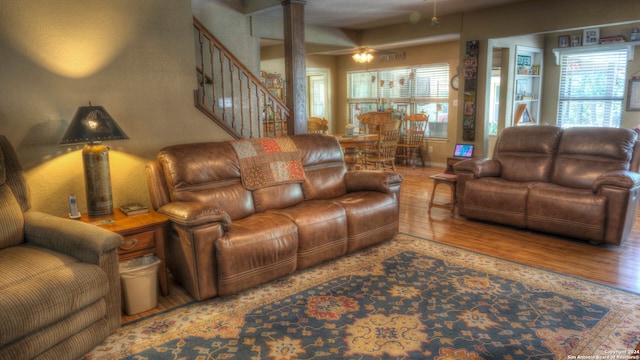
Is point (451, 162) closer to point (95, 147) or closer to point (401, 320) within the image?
point (401, 320)

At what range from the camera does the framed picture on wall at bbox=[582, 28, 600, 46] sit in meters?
7.07

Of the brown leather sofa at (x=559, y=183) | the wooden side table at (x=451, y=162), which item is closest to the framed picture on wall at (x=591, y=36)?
the brown leather sofa at (x=559, y=183)

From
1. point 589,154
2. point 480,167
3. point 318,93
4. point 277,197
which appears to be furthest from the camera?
point 318,93

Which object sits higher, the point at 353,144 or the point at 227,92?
the point at 227,92

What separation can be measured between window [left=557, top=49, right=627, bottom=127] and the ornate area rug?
5462 millimetres

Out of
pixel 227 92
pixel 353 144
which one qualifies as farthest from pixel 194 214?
pixel 353 144

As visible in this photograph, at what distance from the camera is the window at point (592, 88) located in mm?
7188

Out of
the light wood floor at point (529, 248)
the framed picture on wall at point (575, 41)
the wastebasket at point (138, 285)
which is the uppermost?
the framed picture on wall at point (575, 41)

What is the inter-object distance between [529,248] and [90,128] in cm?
360

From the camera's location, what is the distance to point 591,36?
280 inches

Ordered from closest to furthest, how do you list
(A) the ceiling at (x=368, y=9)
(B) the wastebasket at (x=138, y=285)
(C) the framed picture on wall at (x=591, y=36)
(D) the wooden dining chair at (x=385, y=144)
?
(B) the wastebasket at (x=138, y=285) < (A) the ceiling at (x=368, y=9) < (D) the wooden dining chair at (x=385, y=144) < (C) the framed picture on wall at (x=591, y=36)

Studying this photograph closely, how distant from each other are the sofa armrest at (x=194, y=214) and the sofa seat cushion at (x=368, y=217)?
3.66 feet

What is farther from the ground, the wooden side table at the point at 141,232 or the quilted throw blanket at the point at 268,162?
the quilted throw blanket at the point at 268,162

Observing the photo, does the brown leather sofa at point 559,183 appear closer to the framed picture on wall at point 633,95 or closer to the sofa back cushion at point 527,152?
the sofa back cushion at point 527,152
